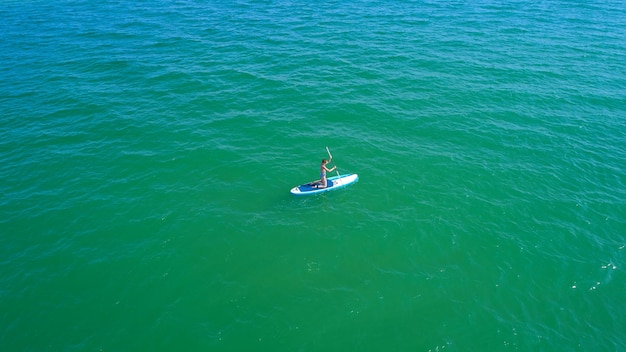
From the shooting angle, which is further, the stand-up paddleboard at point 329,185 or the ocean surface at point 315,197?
the stand-up paddleboard at point 329,185

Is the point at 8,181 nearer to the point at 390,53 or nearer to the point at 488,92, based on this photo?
the point at 390,53

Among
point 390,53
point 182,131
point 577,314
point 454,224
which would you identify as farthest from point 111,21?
point 577,314

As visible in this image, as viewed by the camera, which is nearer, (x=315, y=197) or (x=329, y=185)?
(x=315, y=197)

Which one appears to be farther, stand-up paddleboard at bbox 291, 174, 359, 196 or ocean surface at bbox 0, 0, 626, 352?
stand-up paddleboard at bbox 291, 174, 359, 196
